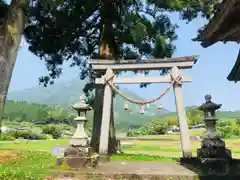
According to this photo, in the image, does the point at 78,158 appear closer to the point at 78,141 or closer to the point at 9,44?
the point at 78,141

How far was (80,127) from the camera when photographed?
841 centimetres

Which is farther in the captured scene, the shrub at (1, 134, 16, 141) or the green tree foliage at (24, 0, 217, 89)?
the shrub at (1, 134, 16, 141)

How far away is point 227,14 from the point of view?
349 cm

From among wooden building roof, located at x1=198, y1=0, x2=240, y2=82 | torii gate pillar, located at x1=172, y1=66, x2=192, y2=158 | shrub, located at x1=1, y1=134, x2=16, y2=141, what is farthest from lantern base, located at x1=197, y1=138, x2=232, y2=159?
shrub, located at x1=1, y1=134, x2=16, y2=141

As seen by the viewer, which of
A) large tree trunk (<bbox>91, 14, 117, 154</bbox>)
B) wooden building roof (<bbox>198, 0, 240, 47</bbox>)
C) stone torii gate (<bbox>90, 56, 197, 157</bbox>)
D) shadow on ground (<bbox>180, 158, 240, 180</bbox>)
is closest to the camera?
wooden building roof (<bbox>198, 0, 240, 47</bbox>)

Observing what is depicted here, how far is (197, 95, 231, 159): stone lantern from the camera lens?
784cm

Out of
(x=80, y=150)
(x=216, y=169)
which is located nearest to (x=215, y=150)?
(x=216, y=169)

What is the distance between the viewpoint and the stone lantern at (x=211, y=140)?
309 inches

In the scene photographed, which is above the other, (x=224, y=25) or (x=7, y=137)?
(x=224, y=25)

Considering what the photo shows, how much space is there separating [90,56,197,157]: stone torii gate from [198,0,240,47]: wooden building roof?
4.74 metres

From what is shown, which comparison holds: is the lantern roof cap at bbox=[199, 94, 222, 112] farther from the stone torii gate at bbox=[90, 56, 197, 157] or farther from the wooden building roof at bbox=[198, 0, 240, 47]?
the wooden building roof at bbox=[198, 0, 240, 47]

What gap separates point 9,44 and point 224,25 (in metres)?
6.03

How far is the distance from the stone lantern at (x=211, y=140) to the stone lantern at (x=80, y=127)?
12.3 ft

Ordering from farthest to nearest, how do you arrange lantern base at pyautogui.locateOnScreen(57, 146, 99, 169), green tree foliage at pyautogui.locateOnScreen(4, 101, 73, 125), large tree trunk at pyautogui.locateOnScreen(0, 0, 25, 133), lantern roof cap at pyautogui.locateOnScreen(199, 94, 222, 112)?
green tree foliage at pyautogui.locateOnScreen(4, 101, 73, 125), lantern roof cap at pyautogui.locateOnScreen(199, 94, 222, 112), lantern base at pyautogui.locateOnScreen(57, 146, 99, 169), large tree trunk at pyautogui.locateOnScreen(0, 0, 25, 133)
